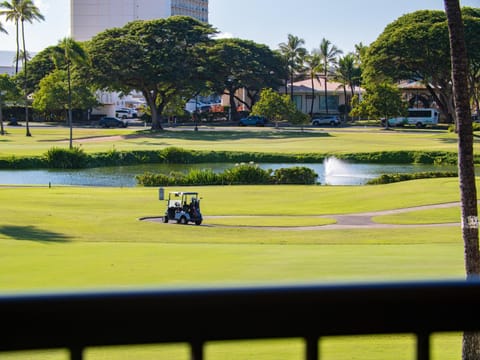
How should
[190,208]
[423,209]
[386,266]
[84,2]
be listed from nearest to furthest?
[386,266], [190,208], [423,209], [84,2]

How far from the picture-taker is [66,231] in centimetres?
2542

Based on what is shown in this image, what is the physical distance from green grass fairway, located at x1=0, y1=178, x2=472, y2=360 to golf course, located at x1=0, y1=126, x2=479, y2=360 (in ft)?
0.13

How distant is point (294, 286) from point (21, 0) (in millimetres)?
91409

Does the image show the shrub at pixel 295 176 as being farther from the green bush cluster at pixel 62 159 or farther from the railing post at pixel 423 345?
the railing post at pixel 423 345

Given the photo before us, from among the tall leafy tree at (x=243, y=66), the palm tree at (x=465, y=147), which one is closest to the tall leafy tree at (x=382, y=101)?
the tall leafy tree at (x=243, y=66)

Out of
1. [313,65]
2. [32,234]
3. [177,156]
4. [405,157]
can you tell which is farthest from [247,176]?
[313,65]

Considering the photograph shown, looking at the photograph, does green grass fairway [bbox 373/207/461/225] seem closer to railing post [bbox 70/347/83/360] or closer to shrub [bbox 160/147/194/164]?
railing post [bbox 70/347/83/360]

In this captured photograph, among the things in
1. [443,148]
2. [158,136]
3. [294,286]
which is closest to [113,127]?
[158,136]

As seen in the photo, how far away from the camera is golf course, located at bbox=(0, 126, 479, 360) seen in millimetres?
9789

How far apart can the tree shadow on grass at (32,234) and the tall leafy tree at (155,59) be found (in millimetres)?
62371

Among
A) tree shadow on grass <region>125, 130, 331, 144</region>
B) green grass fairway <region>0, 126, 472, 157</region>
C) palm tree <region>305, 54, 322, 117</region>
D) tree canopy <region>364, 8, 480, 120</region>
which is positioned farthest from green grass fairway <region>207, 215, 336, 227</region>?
palm tree <region>305, 54, 322, 117</region>

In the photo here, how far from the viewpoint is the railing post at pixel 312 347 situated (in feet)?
6.61

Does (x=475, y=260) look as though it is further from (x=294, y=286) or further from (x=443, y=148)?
(x=443, y=148)

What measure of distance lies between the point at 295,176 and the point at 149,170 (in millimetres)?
13041
